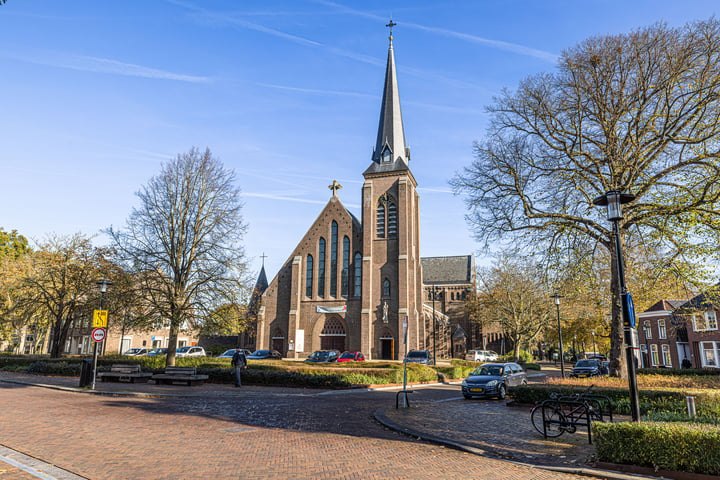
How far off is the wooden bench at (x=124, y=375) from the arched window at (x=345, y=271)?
26244 millimetres

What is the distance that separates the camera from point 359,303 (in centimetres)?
4597

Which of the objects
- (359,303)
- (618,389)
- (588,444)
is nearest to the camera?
(588,444)

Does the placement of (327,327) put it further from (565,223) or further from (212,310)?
(565,223)

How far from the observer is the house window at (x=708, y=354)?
33900 millimetres

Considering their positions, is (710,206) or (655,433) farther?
(710,206)

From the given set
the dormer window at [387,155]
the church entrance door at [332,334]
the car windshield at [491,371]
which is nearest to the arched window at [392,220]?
the dormer window at [387,155]

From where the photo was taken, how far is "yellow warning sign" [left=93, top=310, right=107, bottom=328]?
18.4m

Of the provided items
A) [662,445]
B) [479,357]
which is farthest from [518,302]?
[662,445]

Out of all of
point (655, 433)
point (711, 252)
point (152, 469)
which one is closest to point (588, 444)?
point (655, 433)

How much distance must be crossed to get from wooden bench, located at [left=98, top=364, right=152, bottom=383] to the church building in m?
24.1

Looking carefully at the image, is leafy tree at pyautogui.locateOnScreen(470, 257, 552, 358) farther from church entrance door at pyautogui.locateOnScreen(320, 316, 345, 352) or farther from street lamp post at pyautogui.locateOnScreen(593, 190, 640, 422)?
street lamp post at pyautogui.locateOnScreen(593, 190, 640, 422)

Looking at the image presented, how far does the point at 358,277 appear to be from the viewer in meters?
47.0

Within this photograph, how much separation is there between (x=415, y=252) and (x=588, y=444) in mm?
40291

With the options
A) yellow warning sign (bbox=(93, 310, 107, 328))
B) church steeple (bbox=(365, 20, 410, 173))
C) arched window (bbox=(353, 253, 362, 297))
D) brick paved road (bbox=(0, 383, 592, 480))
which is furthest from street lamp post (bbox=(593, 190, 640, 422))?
church steeple (bbox=(365, 20, 410, 173))
